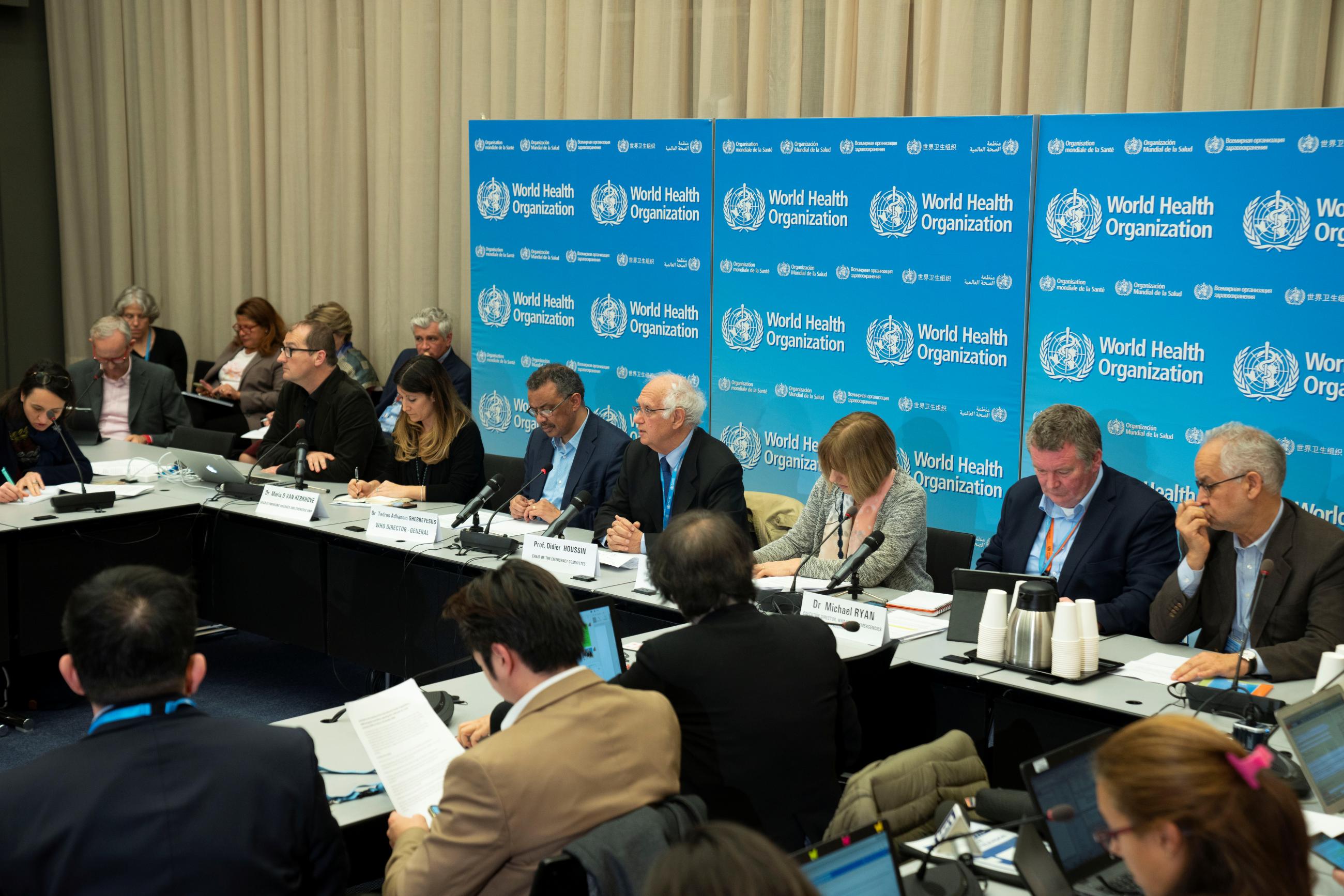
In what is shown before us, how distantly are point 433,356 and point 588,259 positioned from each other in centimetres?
119

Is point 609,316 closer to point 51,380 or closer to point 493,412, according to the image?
point 493,412

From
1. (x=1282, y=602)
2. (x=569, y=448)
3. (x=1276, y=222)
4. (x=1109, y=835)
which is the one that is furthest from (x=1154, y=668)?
(x=569, y=448)

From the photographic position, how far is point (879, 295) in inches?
208

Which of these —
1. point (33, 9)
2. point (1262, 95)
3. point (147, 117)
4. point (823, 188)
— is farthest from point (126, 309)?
point (1262, 95)

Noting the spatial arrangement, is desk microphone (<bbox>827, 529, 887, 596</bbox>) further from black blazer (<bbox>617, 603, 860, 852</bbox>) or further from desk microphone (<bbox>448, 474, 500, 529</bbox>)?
desk microphone (<bbox>448, 474, 500, 529</bbox>)

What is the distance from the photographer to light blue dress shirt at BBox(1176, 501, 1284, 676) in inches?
132

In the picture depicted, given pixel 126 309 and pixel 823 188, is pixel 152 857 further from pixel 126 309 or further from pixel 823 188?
pixel 126 309

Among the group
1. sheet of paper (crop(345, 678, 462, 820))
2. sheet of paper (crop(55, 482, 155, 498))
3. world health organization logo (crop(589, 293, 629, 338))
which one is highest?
world health organization logo (crop(589, 293, 629, 338))

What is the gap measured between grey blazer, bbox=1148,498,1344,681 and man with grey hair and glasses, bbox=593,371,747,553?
1.59 metres

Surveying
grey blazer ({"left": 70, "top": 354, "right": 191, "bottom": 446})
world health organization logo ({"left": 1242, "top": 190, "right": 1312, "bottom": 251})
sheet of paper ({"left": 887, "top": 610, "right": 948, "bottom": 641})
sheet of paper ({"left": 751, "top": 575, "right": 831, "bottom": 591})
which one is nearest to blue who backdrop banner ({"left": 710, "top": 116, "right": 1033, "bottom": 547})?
world health organization logo ({"left": 1242, "top": 190, "right": 1312, "bottom": 251})

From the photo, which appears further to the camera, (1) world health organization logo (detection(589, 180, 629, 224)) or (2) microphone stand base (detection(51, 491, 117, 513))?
(1) world health organization logo (detection(589, 180, 629, 224))

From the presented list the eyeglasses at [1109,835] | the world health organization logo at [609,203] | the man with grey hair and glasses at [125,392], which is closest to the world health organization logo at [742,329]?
the world health organization logo at [609,203]

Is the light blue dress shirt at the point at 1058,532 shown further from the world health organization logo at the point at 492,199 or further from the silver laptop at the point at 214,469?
the world health organization logo at the point at 492,199

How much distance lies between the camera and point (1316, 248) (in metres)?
4.19
